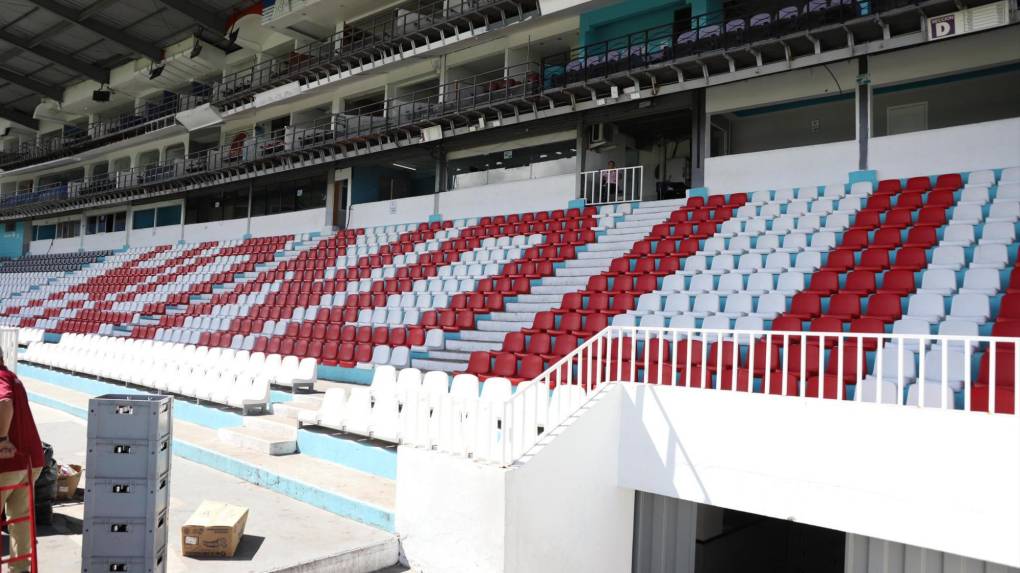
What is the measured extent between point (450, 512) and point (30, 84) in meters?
36.3

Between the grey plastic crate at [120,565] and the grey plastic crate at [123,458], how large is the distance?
452 mm

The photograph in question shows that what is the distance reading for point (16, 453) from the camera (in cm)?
377

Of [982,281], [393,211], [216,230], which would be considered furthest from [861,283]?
[216,230]

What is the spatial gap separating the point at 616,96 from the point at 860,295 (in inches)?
307

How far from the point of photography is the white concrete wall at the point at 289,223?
22.7 m

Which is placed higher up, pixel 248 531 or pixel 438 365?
pixel 438 365

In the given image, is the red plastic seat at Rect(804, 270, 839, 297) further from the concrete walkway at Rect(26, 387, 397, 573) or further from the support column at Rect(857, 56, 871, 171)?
the concrete walkway at Rect(26, 387, 397, 573)

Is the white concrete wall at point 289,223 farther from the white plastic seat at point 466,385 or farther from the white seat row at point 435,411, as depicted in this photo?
the white plastic seat at point 466,385

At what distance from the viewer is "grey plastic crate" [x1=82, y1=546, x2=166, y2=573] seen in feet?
12.6

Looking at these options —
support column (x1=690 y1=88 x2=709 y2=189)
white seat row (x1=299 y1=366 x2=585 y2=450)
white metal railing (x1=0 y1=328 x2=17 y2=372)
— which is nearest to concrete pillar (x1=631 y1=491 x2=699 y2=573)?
white seat row (x1=299 y1=366 x2=585 y2=450)

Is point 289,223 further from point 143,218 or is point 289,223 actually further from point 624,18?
point 624,18

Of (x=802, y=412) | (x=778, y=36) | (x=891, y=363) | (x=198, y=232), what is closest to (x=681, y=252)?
(x=778, y=36)

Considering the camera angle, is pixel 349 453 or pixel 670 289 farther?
pixel 670 289

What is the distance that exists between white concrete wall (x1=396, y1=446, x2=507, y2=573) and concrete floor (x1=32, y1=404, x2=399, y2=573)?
294mm
